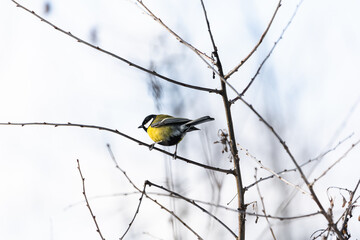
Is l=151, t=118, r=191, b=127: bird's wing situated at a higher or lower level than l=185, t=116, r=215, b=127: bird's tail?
higher

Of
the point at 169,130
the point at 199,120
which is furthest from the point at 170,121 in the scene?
the point at 199,120

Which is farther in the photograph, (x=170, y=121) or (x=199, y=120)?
(x=170, y=121)

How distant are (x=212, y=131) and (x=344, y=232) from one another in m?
1.80

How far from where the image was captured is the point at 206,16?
7.45 ft

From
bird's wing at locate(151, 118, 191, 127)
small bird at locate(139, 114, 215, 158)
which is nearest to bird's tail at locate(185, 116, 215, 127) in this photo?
small bird at locate(139, 114, 215, 158)

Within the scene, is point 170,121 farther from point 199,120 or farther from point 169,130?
point 199,120

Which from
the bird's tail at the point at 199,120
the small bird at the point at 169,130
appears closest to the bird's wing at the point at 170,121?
the small bird at the point at 169,130

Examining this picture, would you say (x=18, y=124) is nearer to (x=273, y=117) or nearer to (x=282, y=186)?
(x=282, y=186)

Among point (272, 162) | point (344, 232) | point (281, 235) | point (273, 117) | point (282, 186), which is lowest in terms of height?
point (344, 232)

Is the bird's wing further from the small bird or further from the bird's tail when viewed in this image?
the bird's tail

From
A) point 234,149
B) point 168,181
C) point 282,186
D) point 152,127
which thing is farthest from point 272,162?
point 234,149

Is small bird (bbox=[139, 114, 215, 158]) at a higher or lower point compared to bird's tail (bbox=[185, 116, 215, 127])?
higher

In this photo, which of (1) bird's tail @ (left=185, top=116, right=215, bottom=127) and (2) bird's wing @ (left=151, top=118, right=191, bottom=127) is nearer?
(1) bird's tail @ (left=185, top=116, right=215, bottom=127)

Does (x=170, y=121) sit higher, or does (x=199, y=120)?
(x=170, y=121)
